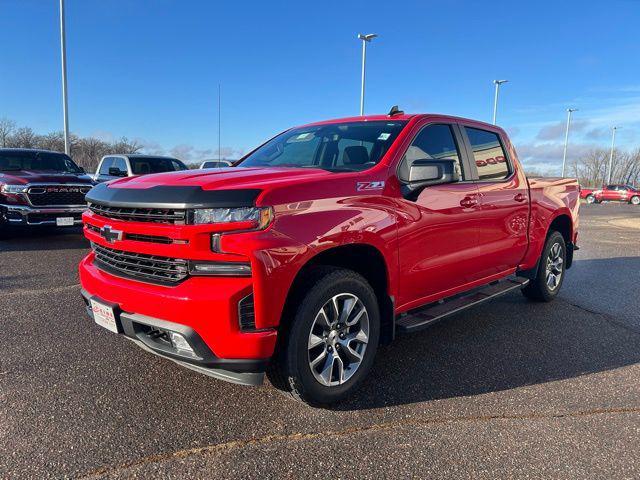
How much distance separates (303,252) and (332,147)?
1524mm

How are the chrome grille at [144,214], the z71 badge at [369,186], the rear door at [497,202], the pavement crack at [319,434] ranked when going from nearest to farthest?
the pavement crack at [319,434] → the chrome grille at [144,214] → the z71 badge at [369,186] → the rear door at [497,202]

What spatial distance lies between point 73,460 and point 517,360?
3125mm

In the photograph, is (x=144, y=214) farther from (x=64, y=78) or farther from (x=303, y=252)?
(x=64, y=78)

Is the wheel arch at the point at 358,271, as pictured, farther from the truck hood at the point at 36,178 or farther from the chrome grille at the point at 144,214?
the truck hood at the point at 36,178

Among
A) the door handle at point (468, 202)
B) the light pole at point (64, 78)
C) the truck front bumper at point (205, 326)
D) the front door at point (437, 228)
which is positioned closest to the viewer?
the truck front bumper at point (205, 326)

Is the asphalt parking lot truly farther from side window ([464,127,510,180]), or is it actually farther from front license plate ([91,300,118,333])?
side window ([464,127,510,180])

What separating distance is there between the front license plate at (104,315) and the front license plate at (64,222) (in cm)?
634

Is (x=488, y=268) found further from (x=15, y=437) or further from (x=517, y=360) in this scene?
(x=15, y=437)

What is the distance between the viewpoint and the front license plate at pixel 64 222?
8.61 m

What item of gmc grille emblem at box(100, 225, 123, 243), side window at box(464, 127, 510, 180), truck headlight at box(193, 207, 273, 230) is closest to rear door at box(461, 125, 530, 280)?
side window at box(464, 127, 510, 180)

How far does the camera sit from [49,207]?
8602 millimetres

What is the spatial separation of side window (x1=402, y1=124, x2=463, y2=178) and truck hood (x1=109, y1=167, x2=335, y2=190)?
0.75 m

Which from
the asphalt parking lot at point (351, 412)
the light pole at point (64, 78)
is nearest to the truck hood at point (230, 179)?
the asphalt parking lot at point (351, 412)

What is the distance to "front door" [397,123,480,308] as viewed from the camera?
342 centimetres
